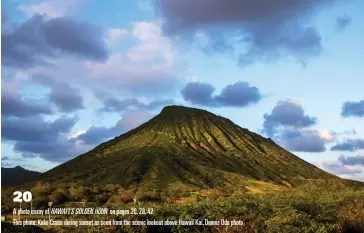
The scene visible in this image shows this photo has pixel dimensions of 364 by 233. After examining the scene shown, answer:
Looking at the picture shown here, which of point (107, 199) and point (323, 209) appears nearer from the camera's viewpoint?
point (323, 209)

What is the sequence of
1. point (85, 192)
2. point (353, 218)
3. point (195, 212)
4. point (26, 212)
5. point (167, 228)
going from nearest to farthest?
point (167, 228), point (195, 212), point (353, 218), point (26, 212), point (85, 192)

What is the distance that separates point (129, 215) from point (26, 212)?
63508 mm

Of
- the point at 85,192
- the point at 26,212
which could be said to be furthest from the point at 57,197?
the point at 26,212

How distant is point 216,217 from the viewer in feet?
115

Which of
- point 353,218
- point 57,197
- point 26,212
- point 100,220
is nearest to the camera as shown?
point 100,220

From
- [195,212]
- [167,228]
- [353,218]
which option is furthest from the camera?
[353,218]

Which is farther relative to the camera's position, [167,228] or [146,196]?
[146,196]

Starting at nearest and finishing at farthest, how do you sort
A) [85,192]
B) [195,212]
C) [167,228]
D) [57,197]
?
[167,228], [195,212], [57,197], [85,192]

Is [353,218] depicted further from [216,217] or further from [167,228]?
[167,228]

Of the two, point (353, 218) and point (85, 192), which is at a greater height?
point (85, 192)

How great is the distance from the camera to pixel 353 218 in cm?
4406

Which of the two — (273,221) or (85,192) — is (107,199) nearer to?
(85,192)

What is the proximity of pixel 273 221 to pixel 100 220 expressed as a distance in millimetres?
12921

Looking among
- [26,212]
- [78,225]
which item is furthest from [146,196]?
[78,225]
